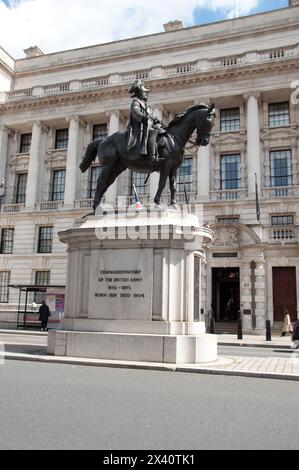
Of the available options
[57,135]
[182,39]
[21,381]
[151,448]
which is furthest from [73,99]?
[151,448]

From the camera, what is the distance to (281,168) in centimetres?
3459

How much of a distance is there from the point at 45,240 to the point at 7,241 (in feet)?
13.8

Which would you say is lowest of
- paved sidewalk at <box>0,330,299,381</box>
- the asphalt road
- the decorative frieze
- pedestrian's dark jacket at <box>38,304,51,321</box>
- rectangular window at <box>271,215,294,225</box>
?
the asphalt road

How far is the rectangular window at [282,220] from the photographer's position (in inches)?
1276

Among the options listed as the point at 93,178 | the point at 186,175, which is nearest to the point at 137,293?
the point at 186,175

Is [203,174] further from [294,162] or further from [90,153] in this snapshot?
[90,153]

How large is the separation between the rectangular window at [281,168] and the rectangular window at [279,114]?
2.52 m

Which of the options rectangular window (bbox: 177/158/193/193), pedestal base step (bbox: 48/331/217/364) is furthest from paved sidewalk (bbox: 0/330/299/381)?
rectangular window (bbox: 177/158/193/193)

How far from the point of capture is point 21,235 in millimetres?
40281

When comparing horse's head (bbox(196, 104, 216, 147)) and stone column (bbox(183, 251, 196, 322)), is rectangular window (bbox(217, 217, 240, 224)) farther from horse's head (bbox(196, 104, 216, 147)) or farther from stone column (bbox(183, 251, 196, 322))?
stone column (bbox(183, 251, 196, 322))

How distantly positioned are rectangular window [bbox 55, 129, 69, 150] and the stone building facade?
0.36ft

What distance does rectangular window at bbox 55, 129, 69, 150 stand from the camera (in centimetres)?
4303

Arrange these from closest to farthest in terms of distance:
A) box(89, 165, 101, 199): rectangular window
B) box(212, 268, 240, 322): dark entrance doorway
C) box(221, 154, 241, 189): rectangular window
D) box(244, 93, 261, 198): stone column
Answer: box(212, 268, 240, 322): dark entrance doorway, box(244, 93, 261, 198): stone column, box(221, 154, 241, 189): rectangular window, box(89, 165, 101, 199): rectangular window

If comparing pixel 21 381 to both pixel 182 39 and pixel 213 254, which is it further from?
pixel 182 39
